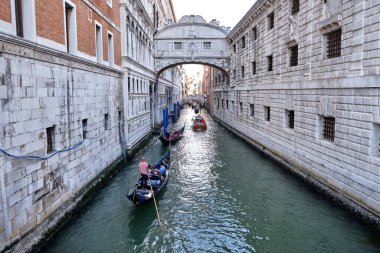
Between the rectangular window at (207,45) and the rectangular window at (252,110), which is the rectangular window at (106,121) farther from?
the rectangular window at (207,45)

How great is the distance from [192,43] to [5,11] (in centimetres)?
2235

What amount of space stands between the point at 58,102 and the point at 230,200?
639 cm

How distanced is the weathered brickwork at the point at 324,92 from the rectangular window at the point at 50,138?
8442 mm

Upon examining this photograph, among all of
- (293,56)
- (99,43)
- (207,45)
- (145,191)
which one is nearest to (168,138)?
(99,43)

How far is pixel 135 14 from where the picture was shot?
18.5 meters

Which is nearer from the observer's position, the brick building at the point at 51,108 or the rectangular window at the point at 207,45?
the brick building at the point at 51,108

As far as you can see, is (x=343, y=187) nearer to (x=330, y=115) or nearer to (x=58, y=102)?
(x=330, y=115)

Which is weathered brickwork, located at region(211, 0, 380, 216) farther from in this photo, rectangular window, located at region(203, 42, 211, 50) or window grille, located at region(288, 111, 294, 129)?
rectangular window, located at region(203, 42, 211, 50)

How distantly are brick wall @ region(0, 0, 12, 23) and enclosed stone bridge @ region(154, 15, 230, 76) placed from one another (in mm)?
21681

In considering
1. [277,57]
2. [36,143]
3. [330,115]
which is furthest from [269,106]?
[36,143]

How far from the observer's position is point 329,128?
34.0 feet

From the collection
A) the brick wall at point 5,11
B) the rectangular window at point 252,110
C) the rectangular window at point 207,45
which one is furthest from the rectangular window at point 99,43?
the rectangular window at point 207,45

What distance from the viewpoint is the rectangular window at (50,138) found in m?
7.77

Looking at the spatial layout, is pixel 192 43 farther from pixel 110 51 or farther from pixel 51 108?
pixel 51 108
